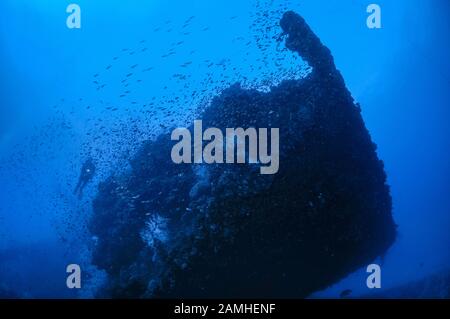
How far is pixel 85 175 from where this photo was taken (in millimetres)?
8062

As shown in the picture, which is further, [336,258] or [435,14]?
[435,14]

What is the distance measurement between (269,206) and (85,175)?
5091 mm

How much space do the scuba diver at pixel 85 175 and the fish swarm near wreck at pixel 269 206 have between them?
1.77 metres

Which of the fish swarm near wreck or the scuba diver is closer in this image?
the fish swarm near wreck

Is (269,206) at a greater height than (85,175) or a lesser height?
lesser

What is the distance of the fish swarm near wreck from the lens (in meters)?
5.45

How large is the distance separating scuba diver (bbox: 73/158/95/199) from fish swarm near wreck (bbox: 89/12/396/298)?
1770mm

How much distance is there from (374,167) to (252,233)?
314cm

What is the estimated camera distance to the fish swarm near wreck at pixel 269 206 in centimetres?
545

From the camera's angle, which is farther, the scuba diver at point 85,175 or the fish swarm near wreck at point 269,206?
the scuba diver at point 85,175

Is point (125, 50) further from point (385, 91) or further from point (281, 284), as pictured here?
point (385, 91)

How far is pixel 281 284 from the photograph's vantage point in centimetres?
602
